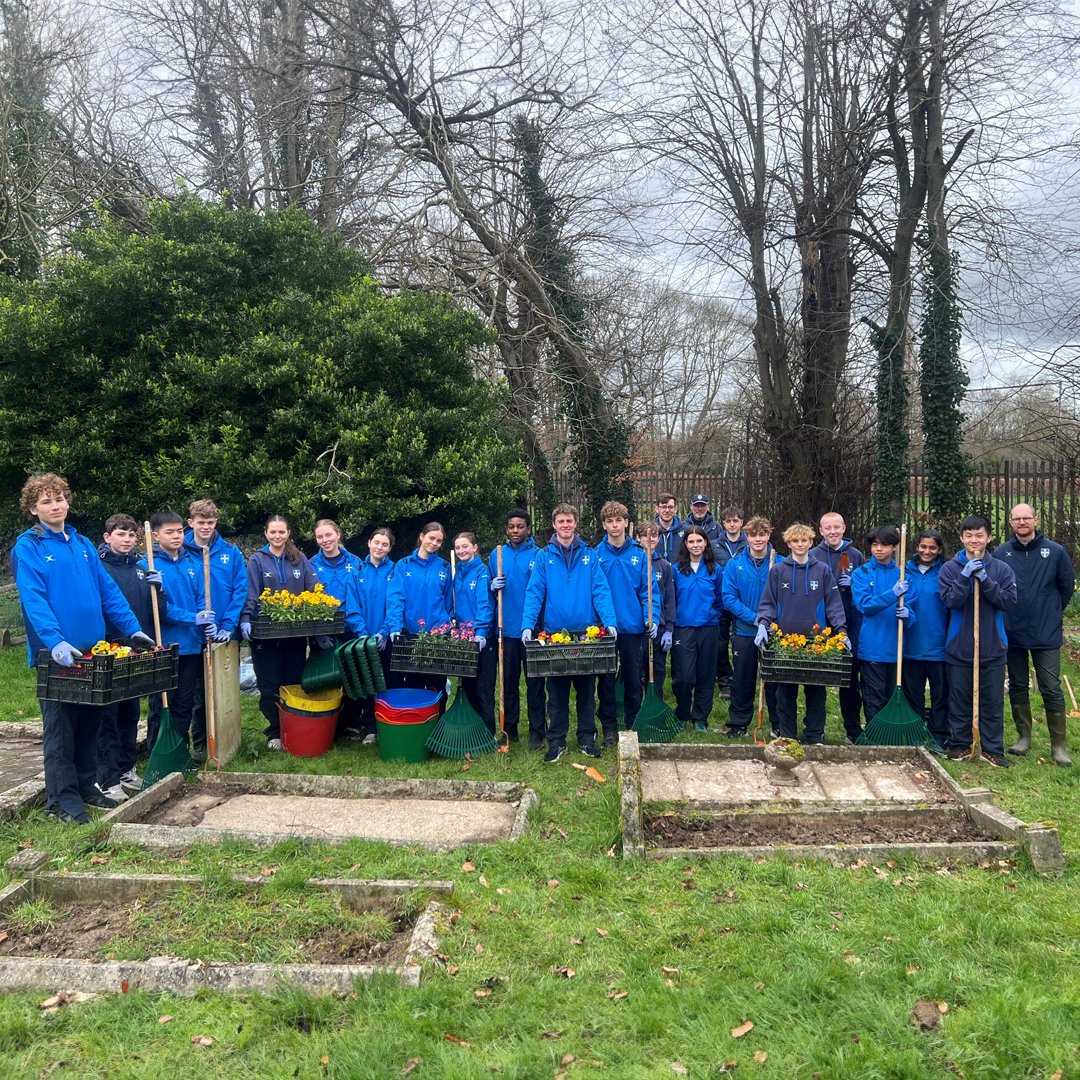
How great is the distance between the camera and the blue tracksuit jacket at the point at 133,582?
21.2ft

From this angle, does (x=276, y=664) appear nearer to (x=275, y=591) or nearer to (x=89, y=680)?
(x=275, y=591)

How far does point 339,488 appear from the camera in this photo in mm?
9055

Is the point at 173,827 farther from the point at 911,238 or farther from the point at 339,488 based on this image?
the point at 911,238

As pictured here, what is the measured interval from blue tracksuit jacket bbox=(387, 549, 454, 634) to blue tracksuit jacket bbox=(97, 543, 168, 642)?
6.32 feet

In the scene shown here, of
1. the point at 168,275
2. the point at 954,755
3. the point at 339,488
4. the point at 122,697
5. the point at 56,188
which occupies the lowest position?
the point at 954,755

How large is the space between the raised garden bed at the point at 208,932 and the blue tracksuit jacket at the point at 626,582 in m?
3.28

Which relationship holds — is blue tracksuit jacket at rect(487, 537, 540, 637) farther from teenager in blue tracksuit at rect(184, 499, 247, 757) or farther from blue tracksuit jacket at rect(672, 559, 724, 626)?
teenager in blue tracksuit at rect(184, 499, 247, 757)

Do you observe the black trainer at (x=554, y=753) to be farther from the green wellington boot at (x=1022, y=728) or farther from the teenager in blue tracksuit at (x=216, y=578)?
the green wellington boot at (x=1022, y=728)

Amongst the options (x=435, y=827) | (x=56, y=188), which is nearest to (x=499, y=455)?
(x=435, y=827)

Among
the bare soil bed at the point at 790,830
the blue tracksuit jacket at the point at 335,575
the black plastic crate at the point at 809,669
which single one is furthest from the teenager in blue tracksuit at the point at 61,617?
the black plastic crate at the point at 809,669

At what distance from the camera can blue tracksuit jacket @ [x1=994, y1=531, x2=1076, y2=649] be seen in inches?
272

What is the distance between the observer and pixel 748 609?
763 centimetres

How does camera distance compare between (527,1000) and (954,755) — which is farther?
(954,755)

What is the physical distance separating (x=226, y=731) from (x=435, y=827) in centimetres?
243
